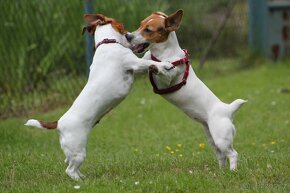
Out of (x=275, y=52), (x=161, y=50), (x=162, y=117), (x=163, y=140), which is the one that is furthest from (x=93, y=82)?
(x=275, y=52)

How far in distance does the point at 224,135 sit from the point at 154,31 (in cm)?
102

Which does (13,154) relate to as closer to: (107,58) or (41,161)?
(41,161)

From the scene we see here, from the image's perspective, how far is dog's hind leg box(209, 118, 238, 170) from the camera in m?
5.89

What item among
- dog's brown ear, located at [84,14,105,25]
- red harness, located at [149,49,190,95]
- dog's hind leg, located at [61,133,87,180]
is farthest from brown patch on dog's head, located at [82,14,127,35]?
dog's hind leg, located at [61,133,87,180]

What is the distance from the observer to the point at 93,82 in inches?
227

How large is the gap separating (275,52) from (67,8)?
16.9ft

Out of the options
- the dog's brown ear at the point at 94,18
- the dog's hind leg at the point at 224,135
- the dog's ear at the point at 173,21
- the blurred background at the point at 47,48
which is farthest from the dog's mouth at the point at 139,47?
the blurred background at the point at 47,48

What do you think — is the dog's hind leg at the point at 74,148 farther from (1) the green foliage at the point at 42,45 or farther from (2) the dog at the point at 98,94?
(1) the green foliage at the point at 42,45

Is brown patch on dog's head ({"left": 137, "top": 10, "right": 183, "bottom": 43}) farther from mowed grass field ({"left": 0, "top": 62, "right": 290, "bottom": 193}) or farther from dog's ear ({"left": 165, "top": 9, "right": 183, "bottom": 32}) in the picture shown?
mowed grass field ({"left": 0, "top": 62, "right": 290, "bottom": 193})

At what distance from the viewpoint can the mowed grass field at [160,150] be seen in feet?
18.1

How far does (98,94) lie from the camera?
224 inches

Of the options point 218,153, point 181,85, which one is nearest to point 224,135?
point 218,153

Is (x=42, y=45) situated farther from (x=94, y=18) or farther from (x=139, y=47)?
(x=139, y=47)

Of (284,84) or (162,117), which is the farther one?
(284,84)
